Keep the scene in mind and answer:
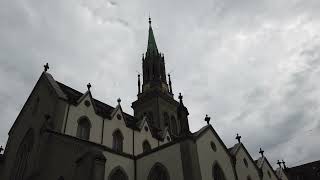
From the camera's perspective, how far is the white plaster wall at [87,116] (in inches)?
1159

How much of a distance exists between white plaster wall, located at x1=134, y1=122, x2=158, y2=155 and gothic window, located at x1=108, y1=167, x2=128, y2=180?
748 centimetres

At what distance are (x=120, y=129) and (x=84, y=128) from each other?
4.87 meters

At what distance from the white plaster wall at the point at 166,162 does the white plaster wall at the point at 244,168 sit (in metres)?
8.01

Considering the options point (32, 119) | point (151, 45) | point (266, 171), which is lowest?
point (266, 171)

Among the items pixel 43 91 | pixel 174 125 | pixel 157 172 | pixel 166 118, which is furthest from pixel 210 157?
pixel 174 125

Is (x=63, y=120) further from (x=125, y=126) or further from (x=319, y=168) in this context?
(x=319, y=168)

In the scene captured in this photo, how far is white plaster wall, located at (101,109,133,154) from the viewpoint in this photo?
107 feet

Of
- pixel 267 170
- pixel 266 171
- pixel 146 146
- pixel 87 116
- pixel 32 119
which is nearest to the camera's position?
pixel 87 116

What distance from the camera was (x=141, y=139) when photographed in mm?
36875

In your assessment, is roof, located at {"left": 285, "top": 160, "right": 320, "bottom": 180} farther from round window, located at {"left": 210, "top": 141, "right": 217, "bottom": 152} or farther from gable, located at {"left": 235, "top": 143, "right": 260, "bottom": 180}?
round window, located at {"left": 210, "top": 141, "right": 217, "bottom": 152}

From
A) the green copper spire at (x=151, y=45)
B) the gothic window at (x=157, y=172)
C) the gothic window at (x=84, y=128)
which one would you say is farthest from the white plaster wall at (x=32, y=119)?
the green copper spire at (x=151, y=45)

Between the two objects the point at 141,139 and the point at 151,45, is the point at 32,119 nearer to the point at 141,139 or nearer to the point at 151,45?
the point at 141,139

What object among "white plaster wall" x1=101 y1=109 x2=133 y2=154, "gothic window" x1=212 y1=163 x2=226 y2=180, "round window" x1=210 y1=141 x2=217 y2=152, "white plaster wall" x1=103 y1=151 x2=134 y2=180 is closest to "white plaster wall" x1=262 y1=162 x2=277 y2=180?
"gothic window" x1=212 y1=163 x2=226 y2=180

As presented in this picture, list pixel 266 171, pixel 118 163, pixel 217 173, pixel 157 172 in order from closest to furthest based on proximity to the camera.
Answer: pixel 157 172 → pixel 217 173 → pixel 118 163 → pixel 266 171
